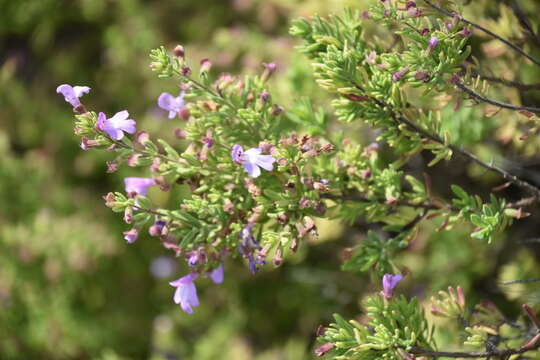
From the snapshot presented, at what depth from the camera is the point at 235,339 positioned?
9.12ft

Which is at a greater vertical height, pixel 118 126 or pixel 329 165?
pixel 118 126

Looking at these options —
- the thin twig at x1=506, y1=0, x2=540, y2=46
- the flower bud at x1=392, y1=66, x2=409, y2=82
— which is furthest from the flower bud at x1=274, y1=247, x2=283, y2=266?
the thin twig at x1=506, y1=0, x2=540, y2=46

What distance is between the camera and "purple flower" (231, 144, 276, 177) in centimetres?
117

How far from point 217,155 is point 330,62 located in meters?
0.37

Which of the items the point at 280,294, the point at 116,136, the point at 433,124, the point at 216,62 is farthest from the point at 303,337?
the point at 116,136

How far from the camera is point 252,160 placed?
3.91ft

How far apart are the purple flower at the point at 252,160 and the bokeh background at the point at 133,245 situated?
1081 millimetres

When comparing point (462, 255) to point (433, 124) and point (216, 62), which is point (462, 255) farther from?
point (216, 62)

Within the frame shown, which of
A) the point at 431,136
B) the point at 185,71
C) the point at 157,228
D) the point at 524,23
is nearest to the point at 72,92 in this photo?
the point at 185,71

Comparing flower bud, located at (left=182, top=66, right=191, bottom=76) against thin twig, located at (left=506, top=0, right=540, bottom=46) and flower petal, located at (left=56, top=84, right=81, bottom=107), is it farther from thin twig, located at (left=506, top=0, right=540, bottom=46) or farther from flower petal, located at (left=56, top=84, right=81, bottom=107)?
thin twig, located at (left=506, top=0, right=540, bottom=46)

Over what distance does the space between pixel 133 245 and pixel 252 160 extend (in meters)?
2.20

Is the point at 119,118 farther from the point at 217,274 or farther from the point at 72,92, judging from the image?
the point at 217,274

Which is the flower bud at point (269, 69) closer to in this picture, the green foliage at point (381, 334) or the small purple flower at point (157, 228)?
the small purple flower at point (157, 228)

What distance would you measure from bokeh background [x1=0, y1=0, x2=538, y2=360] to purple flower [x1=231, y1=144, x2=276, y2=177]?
108 cm
